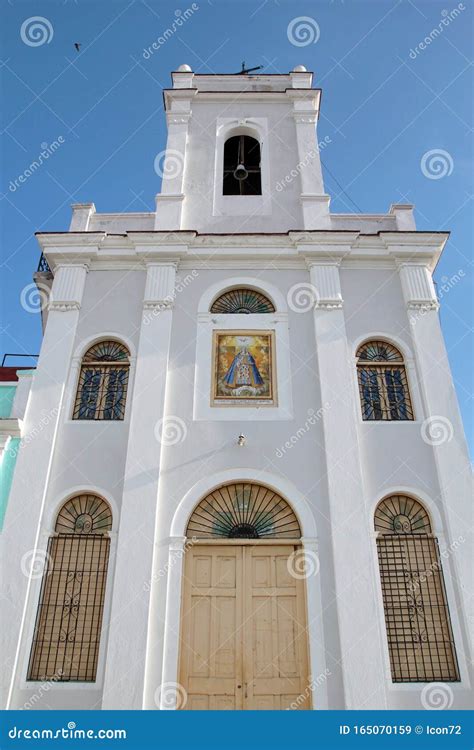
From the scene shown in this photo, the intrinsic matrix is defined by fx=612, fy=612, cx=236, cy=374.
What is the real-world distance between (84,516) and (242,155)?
8.32m

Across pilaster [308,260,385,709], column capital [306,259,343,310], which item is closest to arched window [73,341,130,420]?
pilaster [308,260,385,709]

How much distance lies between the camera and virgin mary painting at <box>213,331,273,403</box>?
994 cm

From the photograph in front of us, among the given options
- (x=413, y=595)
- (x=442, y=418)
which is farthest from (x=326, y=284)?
(x=413, y=595)

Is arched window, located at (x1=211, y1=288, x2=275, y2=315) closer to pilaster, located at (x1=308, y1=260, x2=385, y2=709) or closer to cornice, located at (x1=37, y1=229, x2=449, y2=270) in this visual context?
cornice, located at (x1=37, y1=229, x2=449, y2=270)

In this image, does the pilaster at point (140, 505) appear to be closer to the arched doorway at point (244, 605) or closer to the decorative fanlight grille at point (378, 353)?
the arched doorway at point (244, 605)

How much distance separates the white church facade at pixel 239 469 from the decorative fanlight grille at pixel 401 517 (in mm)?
34

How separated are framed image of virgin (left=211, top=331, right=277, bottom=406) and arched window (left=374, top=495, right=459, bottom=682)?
2.58 meters

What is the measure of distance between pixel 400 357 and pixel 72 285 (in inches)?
233

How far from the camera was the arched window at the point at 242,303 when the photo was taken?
10.9 m

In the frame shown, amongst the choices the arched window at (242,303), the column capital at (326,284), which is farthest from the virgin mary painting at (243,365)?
the column capital at (326,284)

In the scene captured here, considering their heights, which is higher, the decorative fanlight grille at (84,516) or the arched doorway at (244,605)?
the decorative fanlight grille at (84,516)

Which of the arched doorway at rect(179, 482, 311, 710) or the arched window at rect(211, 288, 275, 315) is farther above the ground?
the arched window at rect(211, 288, 275, 315)

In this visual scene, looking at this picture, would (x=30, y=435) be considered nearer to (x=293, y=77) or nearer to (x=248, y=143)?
(x=248, y=143)

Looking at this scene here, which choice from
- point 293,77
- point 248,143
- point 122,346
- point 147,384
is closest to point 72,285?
point 122,346
